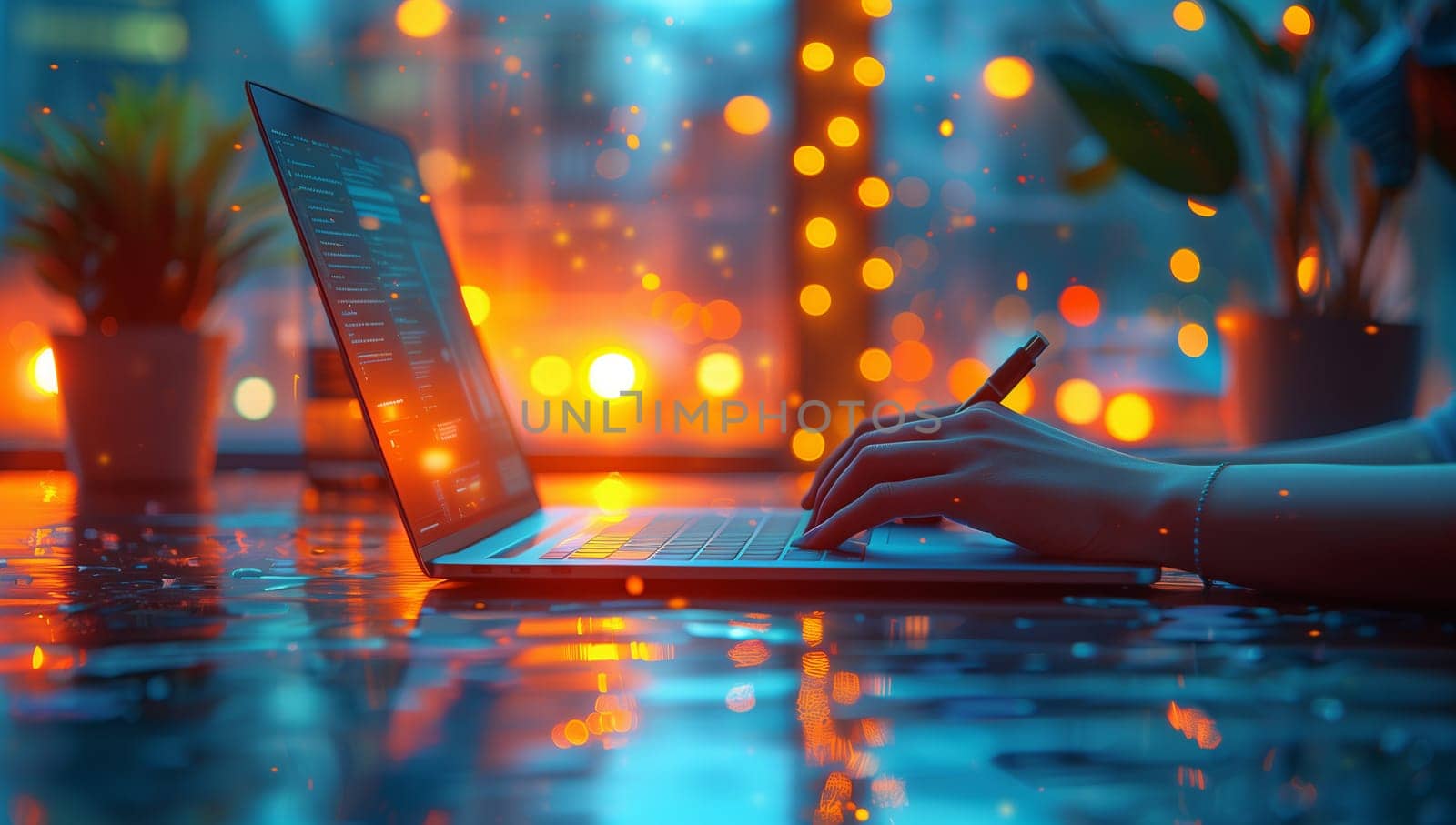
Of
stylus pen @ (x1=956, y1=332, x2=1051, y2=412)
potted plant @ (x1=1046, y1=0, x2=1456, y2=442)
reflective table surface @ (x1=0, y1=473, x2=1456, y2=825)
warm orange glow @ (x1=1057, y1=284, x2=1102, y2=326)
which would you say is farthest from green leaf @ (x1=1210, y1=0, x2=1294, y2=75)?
reflective table surface @ (x1=0, y1=473, x2=1456, y2=825)

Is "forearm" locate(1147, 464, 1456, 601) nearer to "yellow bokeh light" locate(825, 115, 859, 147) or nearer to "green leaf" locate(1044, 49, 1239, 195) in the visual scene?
"green leaf" locate(1044, 49, 1239, 195)

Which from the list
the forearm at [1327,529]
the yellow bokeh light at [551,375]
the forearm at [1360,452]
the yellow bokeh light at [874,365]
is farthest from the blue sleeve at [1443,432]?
the yellow bokeh light at [551,375]

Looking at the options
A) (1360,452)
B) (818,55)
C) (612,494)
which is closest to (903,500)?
(1360,452)

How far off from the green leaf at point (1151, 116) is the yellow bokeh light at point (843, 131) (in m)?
0.31

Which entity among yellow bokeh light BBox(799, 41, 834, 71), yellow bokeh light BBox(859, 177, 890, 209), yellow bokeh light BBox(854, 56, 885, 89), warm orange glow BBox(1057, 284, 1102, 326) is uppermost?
yellow bokeh light BBox(799, 41, 834, 71)

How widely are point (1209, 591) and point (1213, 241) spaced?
1.27 m

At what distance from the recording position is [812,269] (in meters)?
1.57

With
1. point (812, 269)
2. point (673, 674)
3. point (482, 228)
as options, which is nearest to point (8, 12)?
point (482, 228)

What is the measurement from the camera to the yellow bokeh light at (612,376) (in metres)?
1.63

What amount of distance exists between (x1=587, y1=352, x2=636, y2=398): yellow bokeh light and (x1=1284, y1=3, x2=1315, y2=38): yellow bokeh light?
3.63 feet

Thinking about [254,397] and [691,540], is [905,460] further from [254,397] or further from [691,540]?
[254,397]

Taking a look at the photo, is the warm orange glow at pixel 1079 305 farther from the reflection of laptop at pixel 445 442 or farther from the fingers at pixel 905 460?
the fingers at pixel 905 460

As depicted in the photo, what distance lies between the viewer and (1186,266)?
168 centimetres

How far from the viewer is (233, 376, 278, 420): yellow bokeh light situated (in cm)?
164
